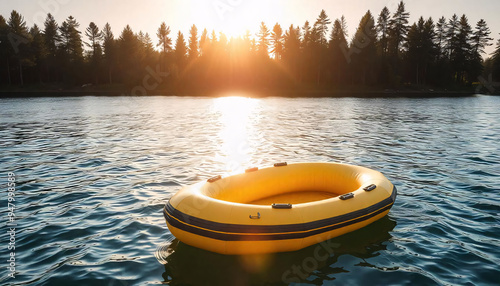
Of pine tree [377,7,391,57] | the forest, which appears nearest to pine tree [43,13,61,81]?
the forest

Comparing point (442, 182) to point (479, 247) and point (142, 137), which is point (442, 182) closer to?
point (479, 247)

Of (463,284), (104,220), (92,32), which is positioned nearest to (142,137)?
(104,220)

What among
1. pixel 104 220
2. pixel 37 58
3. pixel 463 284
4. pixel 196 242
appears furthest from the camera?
pixel 37 58

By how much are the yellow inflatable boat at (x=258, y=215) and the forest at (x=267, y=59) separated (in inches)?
2469

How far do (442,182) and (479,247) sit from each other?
13.0 feet

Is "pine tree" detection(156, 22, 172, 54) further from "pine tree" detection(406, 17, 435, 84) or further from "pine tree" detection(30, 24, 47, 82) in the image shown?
"pine tree" detection(406, 17, 435, 84)

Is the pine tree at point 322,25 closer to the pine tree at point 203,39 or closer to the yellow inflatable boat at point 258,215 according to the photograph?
the pine tree at point 203,39

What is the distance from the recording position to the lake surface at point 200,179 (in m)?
4.97

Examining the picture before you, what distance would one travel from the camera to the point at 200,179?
31.8 ft

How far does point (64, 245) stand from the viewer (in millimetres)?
5730

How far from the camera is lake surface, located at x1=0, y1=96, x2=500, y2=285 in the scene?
497 cm

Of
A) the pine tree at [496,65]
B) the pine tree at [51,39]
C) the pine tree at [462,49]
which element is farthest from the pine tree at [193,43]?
the pine tree at [496,65]

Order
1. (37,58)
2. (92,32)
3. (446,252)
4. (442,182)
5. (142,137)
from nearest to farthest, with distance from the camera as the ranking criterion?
(446,252) → (442,182) → (142,137) → (37,58) → (92,32)

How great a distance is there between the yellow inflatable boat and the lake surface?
375 millimetres
